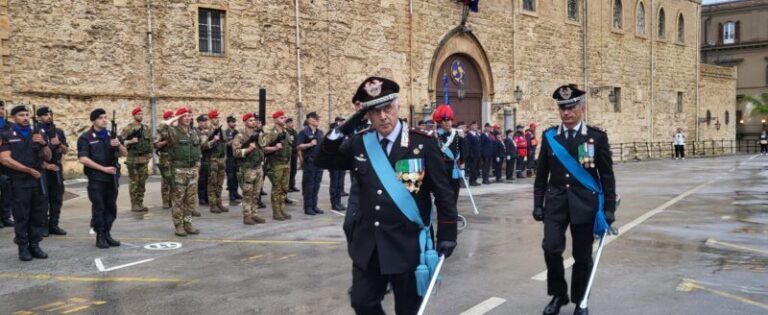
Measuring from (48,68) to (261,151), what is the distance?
28.9 feet

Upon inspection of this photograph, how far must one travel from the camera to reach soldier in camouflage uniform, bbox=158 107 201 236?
903cm

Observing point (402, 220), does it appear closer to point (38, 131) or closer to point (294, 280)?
point (294, 280)

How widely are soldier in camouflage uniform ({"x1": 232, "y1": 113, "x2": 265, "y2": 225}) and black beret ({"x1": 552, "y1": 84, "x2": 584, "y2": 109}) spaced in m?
5.75

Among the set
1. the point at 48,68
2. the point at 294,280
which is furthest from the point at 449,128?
the point at 48,68

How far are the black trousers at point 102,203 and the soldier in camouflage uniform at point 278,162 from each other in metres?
2.77

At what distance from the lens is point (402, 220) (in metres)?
3.78

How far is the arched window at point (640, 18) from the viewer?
3697 centimetres

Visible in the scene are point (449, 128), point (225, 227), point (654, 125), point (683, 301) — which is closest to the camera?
point (683, 301)

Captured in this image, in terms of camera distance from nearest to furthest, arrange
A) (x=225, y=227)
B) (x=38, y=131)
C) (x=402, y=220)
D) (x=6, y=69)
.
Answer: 1. (x=402, y=220)
2. (x=38, y=131)
3. (x=225, y=227)
4. (x=6, y=69)

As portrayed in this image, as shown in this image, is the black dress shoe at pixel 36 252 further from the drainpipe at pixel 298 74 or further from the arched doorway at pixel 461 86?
the arched doorway at pixel 461 86

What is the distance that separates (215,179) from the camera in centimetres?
1189

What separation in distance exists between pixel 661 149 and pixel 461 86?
738 inches

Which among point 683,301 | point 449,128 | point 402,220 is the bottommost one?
point 683,301

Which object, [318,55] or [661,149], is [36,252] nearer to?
[318,55]
